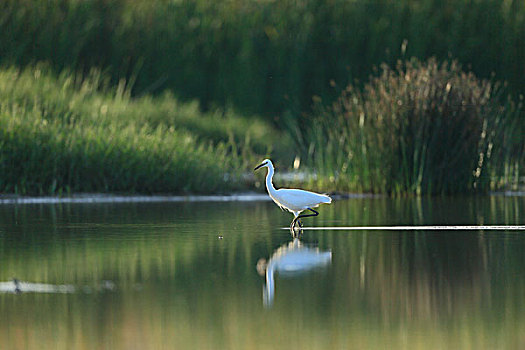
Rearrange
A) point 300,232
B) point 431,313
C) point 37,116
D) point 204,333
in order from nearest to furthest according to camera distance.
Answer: point 204,333, point 431,313, point 300,232, point 37,116

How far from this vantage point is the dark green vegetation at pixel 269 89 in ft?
48.8

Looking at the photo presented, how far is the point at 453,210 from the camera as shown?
11883 millimetres

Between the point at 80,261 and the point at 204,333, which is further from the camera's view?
the point at 80,261

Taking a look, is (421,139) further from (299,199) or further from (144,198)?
(299,199)

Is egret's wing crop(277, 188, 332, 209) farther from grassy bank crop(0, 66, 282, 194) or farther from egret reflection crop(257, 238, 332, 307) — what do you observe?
grassy bank crop(0, 66, 282, 194)

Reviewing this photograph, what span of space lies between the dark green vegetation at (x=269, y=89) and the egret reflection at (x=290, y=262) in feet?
22.4

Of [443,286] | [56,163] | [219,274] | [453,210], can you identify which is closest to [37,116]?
[56,163]

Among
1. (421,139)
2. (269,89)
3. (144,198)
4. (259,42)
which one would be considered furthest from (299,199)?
(259,42)

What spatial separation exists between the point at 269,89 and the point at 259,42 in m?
1.31

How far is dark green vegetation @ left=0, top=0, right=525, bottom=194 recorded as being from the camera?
48.8ft

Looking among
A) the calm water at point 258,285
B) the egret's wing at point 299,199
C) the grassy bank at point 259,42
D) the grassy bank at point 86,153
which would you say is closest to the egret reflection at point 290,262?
the calm water at point 258,285

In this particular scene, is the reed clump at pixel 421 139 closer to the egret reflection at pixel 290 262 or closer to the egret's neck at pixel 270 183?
the egret's neck at pixel 270 183

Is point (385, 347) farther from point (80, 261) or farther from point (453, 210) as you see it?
point (453, 210)

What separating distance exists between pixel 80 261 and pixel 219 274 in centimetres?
111
